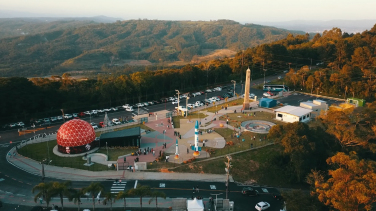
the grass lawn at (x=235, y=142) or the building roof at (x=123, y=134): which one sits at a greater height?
the building roof at (x=123, y=134)

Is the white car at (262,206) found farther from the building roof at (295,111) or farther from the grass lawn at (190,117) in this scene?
the grass lawn at (190,117)

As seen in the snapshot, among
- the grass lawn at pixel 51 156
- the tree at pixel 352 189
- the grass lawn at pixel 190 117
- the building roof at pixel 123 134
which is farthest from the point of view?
the grass lawn at pixel 190 117

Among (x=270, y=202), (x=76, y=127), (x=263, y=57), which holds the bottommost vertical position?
(x=270, y=202)

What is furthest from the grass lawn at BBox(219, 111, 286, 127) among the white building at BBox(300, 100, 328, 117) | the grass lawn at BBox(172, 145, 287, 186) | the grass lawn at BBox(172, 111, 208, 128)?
the grass lawn at BBox(172, 145, 287, 186)

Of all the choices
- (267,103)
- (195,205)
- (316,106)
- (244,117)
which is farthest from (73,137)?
(316,106)

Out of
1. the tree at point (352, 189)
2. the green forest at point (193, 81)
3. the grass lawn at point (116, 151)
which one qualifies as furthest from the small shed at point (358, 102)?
the grass lawn at point (116, 151)

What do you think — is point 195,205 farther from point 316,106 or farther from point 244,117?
point 316,106

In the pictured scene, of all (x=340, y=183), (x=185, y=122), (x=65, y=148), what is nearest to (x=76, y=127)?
(x=65, y=148)

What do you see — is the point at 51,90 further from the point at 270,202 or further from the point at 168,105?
the point at 270,202
